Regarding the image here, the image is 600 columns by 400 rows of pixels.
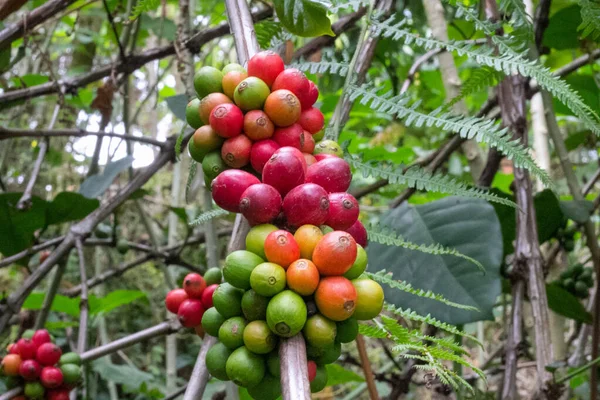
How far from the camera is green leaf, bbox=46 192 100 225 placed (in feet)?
3.99

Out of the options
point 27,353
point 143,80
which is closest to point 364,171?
point 27,353

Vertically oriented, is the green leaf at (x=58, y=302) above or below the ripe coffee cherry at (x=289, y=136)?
below

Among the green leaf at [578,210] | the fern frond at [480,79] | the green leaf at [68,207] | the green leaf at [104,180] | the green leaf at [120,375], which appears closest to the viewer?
the fern frond at [480,79]

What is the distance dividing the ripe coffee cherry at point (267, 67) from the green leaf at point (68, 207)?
79 centimetres

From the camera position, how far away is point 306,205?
0.45 meters

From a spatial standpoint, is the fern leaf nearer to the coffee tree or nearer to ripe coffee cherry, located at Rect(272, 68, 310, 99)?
the coffee tree

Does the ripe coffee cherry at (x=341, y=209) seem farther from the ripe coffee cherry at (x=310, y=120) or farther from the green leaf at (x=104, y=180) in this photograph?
the green leaf at (x=104, y=180)

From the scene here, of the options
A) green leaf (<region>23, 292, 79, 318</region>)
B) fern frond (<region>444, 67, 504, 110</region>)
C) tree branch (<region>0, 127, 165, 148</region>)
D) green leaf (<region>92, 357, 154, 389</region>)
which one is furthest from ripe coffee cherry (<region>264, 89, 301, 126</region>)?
green leaf (<region>92, 357, 154, 389</region>)

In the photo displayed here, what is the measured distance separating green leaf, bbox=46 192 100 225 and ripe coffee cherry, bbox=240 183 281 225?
86 cm

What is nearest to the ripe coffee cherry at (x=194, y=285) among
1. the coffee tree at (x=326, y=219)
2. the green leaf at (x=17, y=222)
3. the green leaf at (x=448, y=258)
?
the coffee tree at (x=326, y=219)

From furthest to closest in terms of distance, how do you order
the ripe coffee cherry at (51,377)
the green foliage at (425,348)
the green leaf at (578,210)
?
the green leaf at (578,210) < the ripe coffee cherry at (51,377) < the green foliage at (425,348)

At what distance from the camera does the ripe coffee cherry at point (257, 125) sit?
533mm

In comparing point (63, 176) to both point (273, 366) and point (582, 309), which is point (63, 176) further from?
point (273, 366)

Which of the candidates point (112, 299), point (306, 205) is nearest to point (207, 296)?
point (306, 205)
